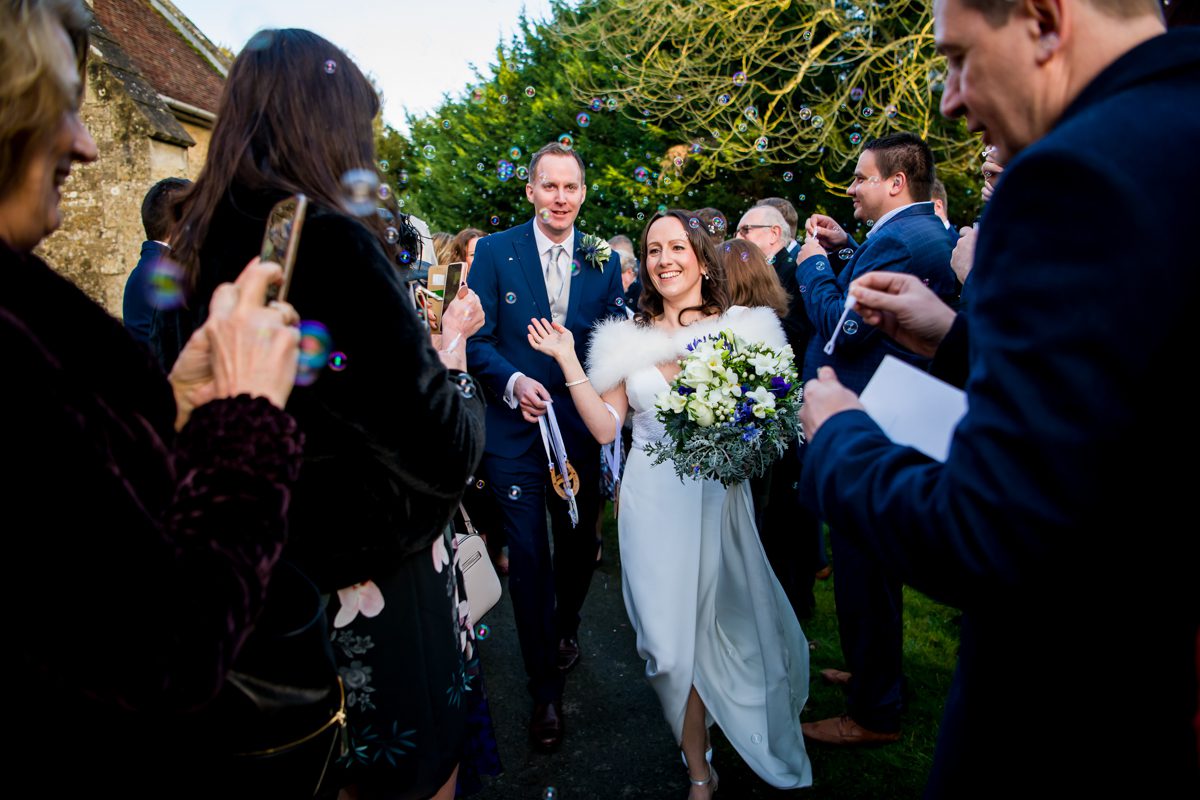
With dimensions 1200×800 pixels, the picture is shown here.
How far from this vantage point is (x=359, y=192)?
183cm

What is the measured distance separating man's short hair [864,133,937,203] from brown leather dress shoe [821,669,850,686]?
268 centimetres

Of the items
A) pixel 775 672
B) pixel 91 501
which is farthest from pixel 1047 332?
pixel 775 672

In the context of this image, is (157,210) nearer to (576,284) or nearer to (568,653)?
(576,284)

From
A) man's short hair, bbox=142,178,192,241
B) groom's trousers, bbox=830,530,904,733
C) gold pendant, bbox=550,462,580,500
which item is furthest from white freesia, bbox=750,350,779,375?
man's short hair, bbox=142,178,192,241

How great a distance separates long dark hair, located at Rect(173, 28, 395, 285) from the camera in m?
1.76

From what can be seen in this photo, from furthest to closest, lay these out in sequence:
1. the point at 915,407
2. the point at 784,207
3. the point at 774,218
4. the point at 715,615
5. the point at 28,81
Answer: the point at 784,207
the point at 774,218
the point at 715,615
the point at 915,407
the point at 28,81

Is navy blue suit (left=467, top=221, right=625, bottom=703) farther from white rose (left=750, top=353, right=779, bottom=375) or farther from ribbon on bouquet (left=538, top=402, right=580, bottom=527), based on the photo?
white rose (left=750, top=353, right=779, bottom=375)

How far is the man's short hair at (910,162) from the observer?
12.5 feet

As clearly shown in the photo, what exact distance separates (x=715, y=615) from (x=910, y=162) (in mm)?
2574

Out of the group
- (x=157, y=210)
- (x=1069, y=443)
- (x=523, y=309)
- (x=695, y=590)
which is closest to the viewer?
(x=1069, y=443)

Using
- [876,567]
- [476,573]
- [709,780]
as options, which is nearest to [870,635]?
[876,567]

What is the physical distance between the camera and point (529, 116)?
1672 centimetres

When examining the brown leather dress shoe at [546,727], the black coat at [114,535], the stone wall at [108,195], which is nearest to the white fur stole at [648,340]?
the brown leather dress shoe at [546,727]

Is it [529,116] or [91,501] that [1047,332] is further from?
[529,116]
